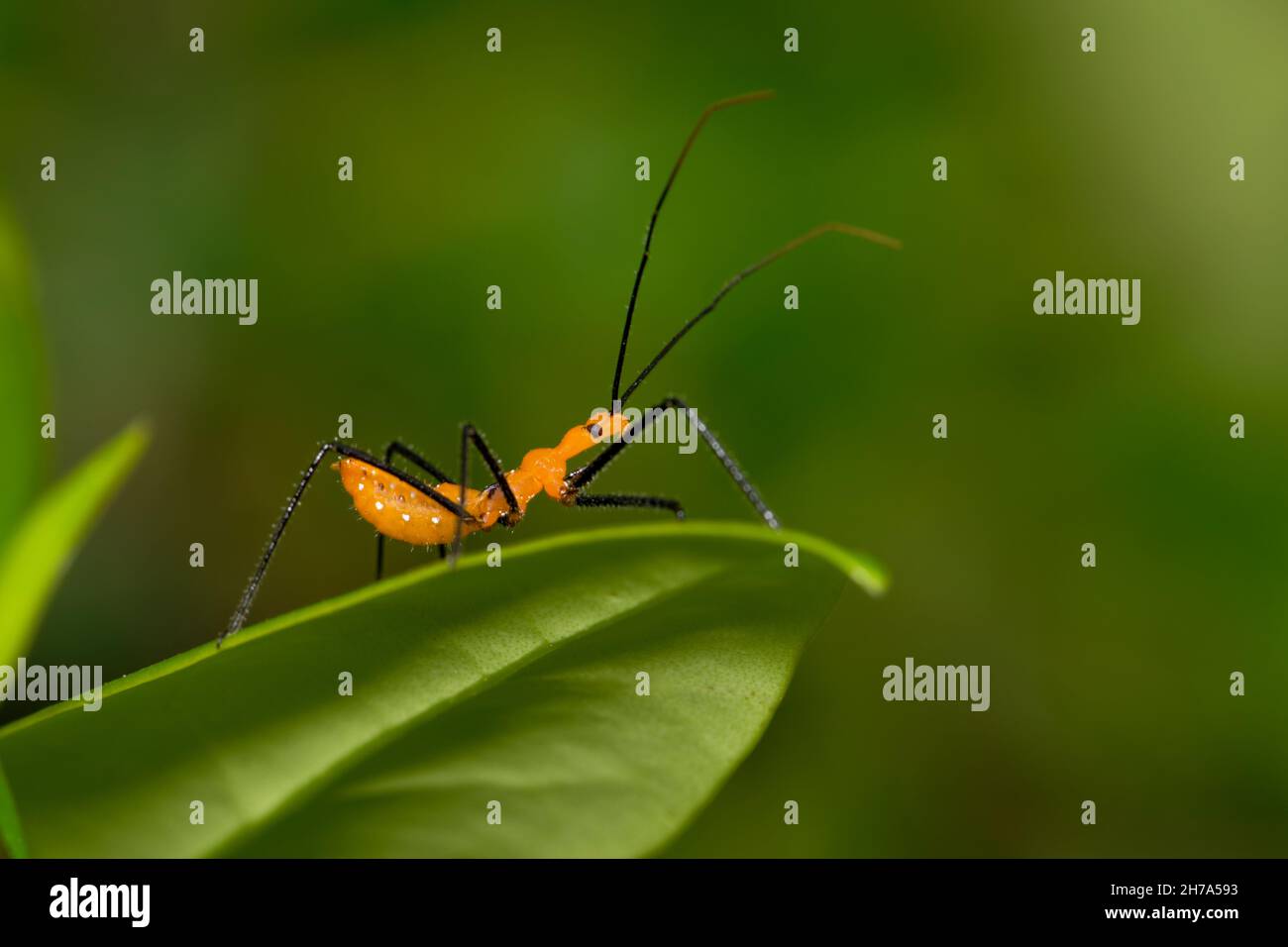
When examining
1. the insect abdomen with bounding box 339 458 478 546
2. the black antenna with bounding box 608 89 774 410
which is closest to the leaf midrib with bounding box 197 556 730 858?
the black antenna with bounding box 608 89 774 410

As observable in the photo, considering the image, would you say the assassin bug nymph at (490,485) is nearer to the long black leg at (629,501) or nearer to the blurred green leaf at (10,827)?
the long black leg at (629,501)

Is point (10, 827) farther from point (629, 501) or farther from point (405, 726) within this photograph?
point (629, 501)

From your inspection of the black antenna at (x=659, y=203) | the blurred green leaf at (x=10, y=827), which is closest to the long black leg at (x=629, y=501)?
the black antenna at (x=659, y=203)

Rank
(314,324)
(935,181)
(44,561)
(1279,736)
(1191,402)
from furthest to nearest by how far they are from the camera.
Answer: (314,324) < (935,181) < (1191,402) < (1279,736) < (44,561)

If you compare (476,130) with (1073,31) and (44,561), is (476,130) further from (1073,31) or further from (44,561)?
(44,561)

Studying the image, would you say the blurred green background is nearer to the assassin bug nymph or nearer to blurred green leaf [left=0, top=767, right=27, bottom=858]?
the assassin bug nymph

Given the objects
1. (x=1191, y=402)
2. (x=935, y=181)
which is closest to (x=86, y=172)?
(x=935, y=181)

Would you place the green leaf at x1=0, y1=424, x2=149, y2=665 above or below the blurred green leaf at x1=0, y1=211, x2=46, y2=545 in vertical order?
below

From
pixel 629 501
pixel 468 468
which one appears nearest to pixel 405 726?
pixel 468 468
